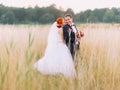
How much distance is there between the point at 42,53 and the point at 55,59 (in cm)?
8

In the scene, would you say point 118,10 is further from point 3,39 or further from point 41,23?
point 3,39

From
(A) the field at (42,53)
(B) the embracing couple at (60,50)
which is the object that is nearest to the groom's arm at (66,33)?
(B) the embracing couple at (60,50)

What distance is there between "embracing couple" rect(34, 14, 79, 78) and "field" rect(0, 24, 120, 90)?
0.12 feet

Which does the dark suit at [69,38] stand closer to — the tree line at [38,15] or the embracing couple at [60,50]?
the embracing couple at [60,50]

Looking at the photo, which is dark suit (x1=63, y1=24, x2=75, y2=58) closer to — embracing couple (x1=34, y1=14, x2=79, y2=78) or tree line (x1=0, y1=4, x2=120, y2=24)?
embracing couple (x1=34, y1=14, x2=79, y2=78)

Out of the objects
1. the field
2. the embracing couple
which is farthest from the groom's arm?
the field

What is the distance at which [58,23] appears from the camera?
181 centimetres

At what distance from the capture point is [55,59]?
1.82 metres

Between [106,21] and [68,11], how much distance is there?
10.8 inches

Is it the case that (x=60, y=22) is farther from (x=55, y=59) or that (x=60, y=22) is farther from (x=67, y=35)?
(x=55, y=59)

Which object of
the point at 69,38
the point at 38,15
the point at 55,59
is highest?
the point at 38,15

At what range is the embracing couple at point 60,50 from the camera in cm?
176

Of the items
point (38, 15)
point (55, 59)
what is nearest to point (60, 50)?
point (55, 59)

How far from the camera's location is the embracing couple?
176 cm
